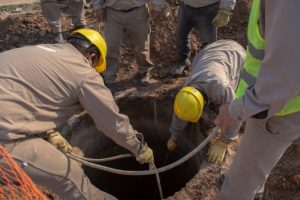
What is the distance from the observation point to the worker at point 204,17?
421 cm

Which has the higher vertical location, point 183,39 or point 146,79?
point 183,39

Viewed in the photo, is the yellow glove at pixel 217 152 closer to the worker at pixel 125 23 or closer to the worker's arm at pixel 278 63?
the worker's arm at pixel 278 63

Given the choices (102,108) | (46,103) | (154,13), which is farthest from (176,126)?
(154,13)

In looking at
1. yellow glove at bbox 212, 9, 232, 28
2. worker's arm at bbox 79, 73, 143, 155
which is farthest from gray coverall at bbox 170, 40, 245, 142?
worker's arm at bbox 79, 73, 143, 155

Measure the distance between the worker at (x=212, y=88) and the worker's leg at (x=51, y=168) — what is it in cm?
108

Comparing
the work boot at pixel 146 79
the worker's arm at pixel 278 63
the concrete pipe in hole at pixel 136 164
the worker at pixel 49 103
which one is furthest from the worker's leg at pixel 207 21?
the worker's arm at pixel 278 63

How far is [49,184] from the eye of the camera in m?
3.18

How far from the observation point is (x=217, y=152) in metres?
3.54

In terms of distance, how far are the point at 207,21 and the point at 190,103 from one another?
1.62 m

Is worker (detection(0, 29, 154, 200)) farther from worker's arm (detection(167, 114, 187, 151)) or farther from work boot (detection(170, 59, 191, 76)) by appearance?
work boot (detection(170, 59, 191, 76))

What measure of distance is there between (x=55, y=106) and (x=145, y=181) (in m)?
2.81

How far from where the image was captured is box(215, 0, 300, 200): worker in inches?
71.2

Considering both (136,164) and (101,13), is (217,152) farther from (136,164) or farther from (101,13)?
(101,13)

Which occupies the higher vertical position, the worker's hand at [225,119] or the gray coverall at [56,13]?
the worker's hand at [225,119]
